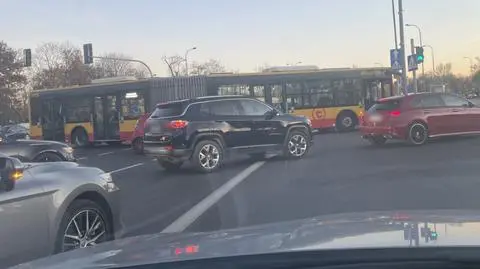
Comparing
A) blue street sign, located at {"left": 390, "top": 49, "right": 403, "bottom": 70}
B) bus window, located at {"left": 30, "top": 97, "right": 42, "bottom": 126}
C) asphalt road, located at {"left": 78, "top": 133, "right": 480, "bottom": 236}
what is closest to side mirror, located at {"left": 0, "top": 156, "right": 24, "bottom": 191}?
asphalt road, located at {"left": 78, "top": 133, "right": 480, "bottom": 236}

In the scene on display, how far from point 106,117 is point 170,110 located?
526 inches

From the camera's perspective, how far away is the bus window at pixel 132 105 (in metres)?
25.7

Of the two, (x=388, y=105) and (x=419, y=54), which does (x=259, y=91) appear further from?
(x=419, y=54)

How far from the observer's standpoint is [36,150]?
12242 mm

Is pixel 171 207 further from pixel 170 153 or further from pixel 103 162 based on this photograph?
pixel 103 162

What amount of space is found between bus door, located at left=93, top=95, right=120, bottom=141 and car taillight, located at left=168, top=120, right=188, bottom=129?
13.2 metres

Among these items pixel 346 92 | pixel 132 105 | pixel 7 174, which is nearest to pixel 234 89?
pixel 132 105

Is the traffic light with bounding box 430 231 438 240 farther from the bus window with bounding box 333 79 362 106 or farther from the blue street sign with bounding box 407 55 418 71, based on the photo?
the blue street sign with bounding box 407 55 418 71

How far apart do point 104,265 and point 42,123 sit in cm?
2654

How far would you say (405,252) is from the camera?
2051 millimetres

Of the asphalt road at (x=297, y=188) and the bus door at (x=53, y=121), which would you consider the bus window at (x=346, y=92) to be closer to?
the asphalt road at (x=297, y=188)

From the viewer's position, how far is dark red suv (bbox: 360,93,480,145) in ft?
54.3

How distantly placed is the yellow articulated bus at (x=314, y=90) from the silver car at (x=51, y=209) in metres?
20.1

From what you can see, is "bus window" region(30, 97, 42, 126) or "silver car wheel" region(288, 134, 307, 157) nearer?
"silver car wheel" region(288, 134, 307, 157)
